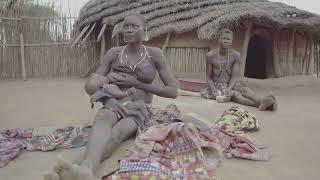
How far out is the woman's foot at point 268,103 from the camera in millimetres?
5848

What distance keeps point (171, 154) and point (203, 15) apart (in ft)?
26.3

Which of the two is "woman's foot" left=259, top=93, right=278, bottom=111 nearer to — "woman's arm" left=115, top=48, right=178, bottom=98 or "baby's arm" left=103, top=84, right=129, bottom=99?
"woman's arm" left=115, top=48, right=178, bottom=98

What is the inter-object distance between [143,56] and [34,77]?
9074 mm

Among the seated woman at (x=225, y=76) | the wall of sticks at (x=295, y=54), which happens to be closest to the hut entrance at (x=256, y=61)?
the wall of sticks at (x=295, y=54)

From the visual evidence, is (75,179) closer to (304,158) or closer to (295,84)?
(304,158)

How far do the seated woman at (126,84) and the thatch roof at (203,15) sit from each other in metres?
6.34

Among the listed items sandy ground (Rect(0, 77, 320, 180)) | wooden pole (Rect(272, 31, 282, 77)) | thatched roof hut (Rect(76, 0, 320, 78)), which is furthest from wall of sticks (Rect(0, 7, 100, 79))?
wooden pole (Rect(272, 31, 282, 77))

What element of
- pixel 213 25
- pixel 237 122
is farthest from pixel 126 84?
pixel 213 25

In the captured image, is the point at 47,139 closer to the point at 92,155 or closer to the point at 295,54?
the point at 92,155

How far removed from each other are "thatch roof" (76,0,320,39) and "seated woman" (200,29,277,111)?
2.86 metres

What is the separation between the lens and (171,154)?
285cm

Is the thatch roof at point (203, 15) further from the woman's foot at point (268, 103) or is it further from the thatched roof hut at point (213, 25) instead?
the woman's foot at point (268, 103)

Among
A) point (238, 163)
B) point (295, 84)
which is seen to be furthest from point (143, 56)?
point (295, 84)

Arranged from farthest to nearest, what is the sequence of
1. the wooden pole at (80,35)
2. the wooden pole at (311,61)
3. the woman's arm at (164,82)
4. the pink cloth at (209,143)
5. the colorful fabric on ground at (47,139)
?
the wooden pole at (311,61) < the wooden pole at (80,35) < the colorful fabric on ground at (47,139) < the woman's arm at (164,82) < the pink cloth at (209,143)
